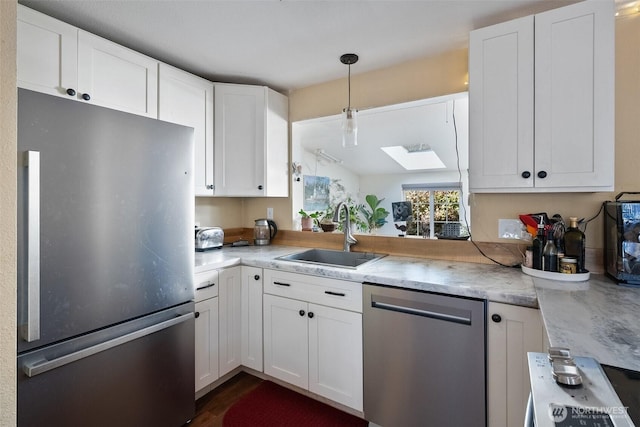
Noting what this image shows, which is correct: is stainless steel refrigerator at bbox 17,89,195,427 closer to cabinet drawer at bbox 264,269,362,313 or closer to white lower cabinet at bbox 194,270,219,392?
white lower cabinet at bbox 194,270,219,392

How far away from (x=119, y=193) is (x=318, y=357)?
52.4 inches

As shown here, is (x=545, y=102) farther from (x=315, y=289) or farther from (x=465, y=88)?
(x=315, y=289)

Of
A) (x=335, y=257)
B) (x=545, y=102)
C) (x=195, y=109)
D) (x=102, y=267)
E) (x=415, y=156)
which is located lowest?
(x=335, y=257)

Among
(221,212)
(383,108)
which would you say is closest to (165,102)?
(221,212)

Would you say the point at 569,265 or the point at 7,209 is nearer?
the point at 7,209

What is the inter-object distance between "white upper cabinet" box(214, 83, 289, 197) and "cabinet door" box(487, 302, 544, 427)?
1.71 m

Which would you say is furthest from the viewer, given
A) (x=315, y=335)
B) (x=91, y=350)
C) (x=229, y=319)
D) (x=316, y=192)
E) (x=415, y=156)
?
(x=415, y=156)

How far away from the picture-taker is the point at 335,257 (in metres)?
2.34

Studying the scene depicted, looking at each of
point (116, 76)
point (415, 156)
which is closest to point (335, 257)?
point (116, 76)

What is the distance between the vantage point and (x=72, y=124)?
1.20m

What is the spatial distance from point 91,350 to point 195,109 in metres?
1.57

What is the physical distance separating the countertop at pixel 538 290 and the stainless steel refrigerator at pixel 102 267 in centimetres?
38

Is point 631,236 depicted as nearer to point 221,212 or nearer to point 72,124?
point 72,124

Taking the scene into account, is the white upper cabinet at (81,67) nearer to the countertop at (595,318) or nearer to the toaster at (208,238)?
the toaster at (208,238)
